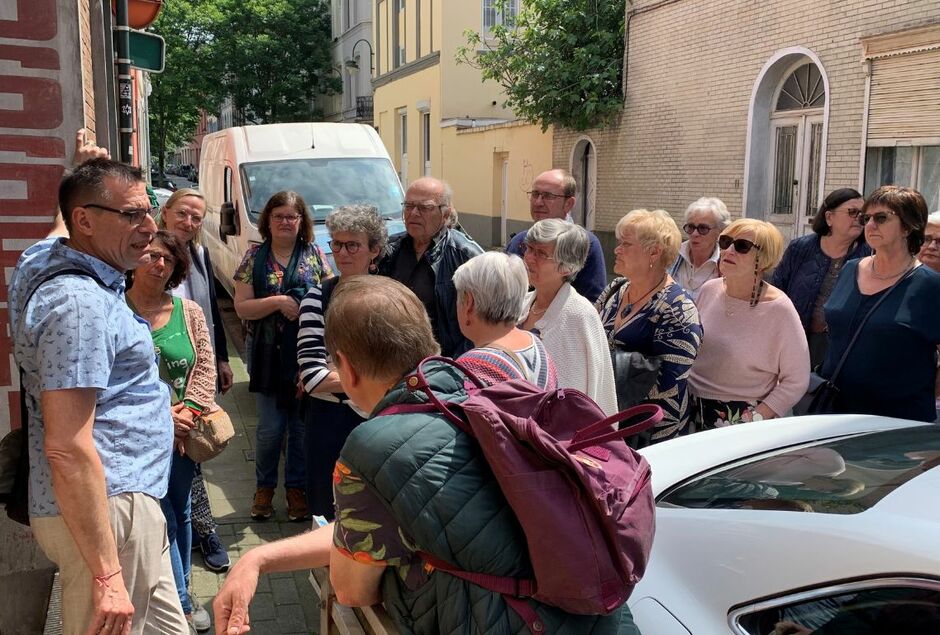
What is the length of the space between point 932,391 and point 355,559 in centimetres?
308

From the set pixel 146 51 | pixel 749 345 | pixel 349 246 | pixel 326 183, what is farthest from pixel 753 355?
Answer: pixel 326 183

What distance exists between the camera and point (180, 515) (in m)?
3.65

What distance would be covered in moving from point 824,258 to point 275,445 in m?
3.37

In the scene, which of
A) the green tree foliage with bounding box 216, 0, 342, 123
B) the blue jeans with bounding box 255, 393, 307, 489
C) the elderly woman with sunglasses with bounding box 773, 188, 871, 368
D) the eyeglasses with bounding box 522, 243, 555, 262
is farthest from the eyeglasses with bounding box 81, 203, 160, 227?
the green tree foliage with bounding box 216, 0, 342, 123

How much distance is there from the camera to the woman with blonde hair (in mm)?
3701

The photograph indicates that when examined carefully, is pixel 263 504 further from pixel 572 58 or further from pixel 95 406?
pixel 572 58

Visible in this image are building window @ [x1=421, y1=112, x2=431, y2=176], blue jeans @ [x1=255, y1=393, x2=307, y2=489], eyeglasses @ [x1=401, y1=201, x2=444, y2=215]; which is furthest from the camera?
building window @ [x1=421, y1=112, x2=431, y2=176]

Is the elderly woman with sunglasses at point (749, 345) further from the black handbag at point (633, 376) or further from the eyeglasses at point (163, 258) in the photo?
the eyeglasses at point (163, 258)

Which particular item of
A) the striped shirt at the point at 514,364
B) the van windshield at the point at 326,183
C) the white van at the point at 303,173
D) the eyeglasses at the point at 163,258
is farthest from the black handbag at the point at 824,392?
the van windshield at the point at 326,183

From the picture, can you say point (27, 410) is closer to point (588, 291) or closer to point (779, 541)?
point (779, 541)

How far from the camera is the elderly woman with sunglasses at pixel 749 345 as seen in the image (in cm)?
376

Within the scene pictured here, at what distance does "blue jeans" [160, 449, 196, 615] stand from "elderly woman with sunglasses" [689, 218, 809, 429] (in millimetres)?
2281

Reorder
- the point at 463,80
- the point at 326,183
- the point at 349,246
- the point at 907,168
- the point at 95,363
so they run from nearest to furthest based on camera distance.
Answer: the point at 95,363 → the point at 349,246 → the point at 326,183 → the point at 907,168 → the point at 463,80

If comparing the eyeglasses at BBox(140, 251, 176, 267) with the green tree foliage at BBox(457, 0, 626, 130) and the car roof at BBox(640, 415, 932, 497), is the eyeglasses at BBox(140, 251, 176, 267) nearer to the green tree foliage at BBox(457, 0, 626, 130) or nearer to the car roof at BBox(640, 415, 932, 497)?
the car roof at BBox(640, 415, 932, 497)
